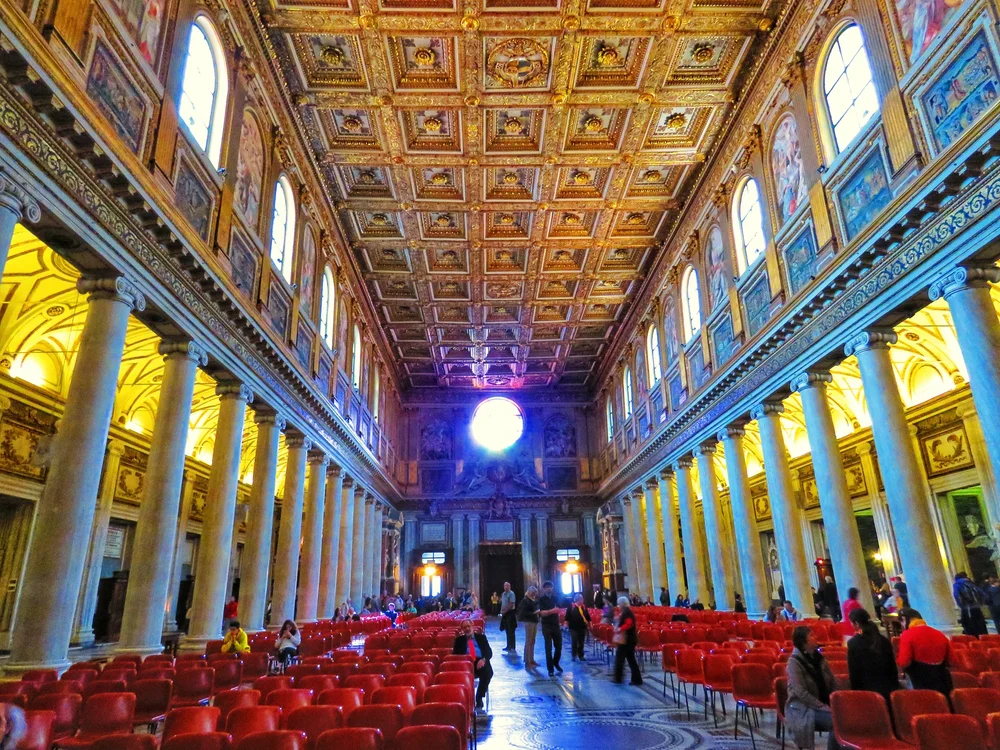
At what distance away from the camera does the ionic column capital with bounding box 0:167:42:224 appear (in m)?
6.57

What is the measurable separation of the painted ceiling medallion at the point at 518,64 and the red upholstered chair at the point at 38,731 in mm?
14497

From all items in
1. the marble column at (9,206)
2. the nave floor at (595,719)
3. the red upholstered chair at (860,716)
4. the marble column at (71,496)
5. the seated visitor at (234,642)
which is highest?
the marble column at (9,206)

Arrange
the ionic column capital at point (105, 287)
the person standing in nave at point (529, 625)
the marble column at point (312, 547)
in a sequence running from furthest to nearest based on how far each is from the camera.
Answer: the marble column at point (312, 547) < the person standing in nave at point (529, 625) < the ionic column capital at point (105, 287)

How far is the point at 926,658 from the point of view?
5.41 meters

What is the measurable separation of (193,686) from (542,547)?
29.6m

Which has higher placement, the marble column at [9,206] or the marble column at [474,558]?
the marble column at [9,206]

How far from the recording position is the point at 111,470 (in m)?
18.5

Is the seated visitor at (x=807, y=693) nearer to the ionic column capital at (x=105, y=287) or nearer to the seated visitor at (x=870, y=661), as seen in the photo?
the seated visitor at (x=870, y=661)

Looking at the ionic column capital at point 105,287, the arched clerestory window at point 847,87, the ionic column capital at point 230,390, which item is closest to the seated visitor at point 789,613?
the arched clerestory window at point 847,87

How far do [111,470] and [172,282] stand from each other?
1099 cm

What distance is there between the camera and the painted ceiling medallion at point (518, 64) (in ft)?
48.2

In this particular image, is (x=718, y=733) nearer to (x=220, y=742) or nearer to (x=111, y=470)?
(x=220, y=742)

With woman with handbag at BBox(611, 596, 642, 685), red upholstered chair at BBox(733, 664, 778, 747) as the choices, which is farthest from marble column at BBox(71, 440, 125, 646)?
red upholstered chair at BBox(733, 664, 778, 747)

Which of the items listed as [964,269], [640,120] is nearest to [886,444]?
[964,269]
